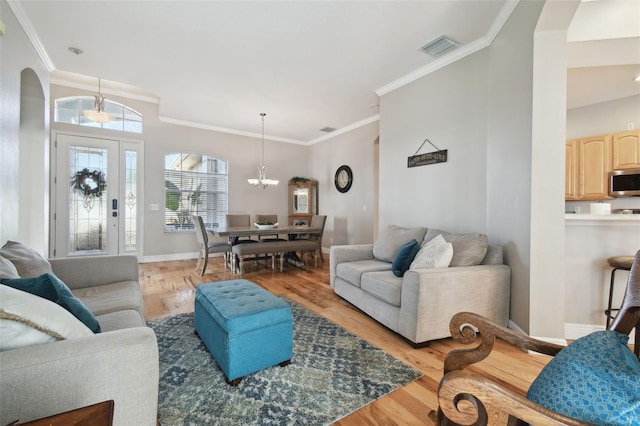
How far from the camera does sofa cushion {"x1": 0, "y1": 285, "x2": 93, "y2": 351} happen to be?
0.80m

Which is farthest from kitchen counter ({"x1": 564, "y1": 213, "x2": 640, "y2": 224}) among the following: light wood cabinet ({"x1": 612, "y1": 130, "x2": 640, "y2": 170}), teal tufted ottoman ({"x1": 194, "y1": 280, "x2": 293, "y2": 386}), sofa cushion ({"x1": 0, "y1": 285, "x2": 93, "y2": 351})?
sofa cushion ({"x1": 0, "y1": 285, "x2": 93, "y2": 351})

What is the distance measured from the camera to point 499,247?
2484 mm

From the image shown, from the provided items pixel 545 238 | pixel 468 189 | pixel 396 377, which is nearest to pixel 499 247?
pixel 545 238

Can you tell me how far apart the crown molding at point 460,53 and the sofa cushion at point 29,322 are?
142 inches

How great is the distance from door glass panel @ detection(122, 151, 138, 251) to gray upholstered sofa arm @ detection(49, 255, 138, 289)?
3430 mm

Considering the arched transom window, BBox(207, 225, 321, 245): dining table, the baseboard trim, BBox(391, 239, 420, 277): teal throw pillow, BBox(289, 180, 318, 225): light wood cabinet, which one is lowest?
the baseboard trim

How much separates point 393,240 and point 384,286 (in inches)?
37.1

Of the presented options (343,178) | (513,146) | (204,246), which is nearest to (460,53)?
(513,146)

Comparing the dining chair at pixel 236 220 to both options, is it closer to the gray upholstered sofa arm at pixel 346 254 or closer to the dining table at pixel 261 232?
the dining table at pixel 261 232

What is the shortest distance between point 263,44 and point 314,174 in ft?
14.2

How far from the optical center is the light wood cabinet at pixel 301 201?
22.6ft

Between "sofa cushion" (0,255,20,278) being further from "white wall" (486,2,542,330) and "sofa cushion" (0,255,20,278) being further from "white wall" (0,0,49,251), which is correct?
"white wall" (486,2,542,330)

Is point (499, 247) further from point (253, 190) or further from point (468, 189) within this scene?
point (253, 190)

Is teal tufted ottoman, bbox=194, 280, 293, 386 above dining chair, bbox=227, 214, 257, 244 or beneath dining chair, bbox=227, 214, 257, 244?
beneath
